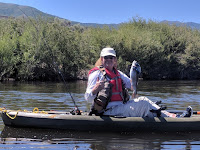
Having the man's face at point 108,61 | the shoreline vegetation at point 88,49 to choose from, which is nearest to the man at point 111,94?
the man's face at point 108,61

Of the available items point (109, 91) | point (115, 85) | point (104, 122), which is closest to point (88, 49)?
point (104, 122)

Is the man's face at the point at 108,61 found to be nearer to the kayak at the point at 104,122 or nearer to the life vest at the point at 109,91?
the life vest at the point at 109,91

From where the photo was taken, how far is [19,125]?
7.44m

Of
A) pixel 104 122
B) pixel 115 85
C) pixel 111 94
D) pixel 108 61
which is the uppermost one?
pixel 108 61

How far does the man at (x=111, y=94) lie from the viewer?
21.5 feet

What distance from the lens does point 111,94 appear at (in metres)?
6.72

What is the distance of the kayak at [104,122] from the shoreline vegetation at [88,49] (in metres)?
18.9

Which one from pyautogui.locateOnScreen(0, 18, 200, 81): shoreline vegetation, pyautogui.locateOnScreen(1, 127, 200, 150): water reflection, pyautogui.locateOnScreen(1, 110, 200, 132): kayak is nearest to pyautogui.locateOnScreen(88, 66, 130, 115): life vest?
pyautogui.locateOnScreen(1, 110, 200, 132): kayak

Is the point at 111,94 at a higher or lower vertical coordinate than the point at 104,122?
higher

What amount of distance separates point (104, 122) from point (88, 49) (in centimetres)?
2819

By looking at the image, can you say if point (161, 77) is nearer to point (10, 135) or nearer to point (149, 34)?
point (149, 34)

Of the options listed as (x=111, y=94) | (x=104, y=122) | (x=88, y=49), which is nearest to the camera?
(x=111, y=94)

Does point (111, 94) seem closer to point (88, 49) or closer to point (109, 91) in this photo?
point (109, 91)

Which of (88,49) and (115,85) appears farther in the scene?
(88,49)
